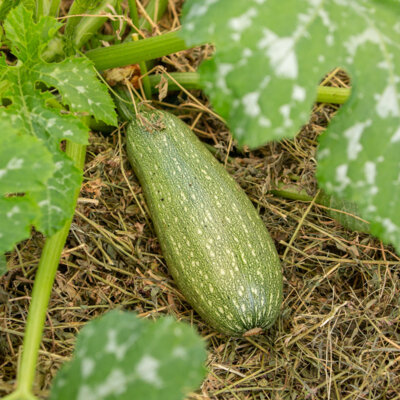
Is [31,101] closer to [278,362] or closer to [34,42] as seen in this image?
[34,42]

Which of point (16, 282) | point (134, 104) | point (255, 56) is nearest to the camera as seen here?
point (255, 56)

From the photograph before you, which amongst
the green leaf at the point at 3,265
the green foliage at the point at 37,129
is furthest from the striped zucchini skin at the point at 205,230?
the green leaf at the point at 3,265

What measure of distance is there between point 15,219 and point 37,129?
39 cm

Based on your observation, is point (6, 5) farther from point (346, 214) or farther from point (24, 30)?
point (346, 214)

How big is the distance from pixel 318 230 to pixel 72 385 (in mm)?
1472

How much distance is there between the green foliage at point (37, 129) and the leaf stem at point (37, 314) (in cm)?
24

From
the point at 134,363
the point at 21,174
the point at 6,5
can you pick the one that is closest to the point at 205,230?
the point at 21,174

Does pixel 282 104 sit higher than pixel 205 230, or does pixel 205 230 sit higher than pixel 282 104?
pixel 282 104

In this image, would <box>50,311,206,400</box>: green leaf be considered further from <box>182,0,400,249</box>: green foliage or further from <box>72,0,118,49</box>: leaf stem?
<box>72,0,118,49</box>: leaf stem

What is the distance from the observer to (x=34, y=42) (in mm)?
1723

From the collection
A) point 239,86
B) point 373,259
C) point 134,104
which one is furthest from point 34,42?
point 373,259

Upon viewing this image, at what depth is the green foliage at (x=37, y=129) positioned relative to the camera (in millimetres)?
1452

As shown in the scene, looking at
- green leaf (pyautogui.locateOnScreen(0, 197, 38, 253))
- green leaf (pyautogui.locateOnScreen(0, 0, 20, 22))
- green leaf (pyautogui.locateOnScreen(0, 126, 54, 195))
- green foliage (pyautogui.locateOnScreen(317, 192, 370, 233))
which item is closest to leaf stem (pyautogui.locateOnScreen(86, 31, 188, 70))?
green leaf (pyautogui.locateOnScreen(0, 0, 20, 22))

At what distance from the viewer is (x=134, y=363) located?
116 centimetres
